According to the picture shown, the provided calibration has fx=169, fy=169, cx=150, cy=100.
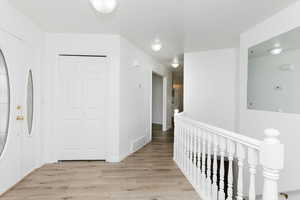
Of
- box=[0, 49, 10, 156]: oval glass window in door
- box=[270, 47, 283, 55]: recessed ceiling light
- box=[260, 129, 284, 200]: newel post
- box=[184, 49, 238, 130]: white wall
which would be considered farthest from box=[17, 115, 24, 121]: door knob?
box=[270, 47, 283, 55]: recessed ceiling light

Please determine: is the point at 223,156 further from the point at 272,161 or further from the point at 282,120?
the point at 282,120

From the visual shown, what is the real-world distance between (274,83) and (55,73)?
146 inches

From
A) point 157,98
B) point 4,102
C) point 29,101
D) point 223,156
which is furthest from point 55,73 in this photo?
point 157,98

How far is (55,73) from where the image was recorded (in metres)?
3.18

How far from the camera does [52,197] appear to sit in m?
2.09

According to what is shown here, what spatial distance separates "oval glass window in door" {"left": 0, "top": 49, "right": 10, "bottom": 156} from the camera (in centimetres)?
212

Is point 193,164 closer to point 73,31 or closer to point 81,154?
point 81,154

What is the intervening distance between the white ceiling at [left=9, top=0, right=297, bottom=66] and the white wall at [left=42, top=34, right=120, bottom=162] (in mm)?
182

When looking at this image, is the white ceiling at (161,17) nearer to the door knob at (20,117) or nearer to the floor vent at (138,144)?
the door knob at (20,117)

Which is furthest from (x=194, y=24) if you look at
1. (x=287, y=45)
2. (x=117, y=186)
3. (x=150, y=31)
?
(x=117, y=186)

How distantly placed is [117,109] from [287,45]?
283cm

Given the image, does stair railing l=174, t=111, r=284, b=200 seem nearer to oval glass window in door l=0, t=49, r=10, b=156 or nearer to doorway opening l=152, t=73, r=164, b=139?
oval glass window in door l=0, t=49, r=10, b=156

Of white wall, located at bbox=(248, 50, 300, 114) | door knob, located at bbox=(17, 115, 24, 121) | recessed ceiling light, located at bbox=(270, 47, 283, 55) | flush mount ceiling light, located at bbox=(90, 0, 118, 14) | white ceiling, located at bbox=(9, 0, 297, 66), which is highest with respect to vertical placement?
white ceiling, located at bbox=(9, 0, 297, 66)

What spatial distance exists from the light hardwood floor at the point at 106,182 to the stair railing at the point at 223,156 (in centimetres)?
26
